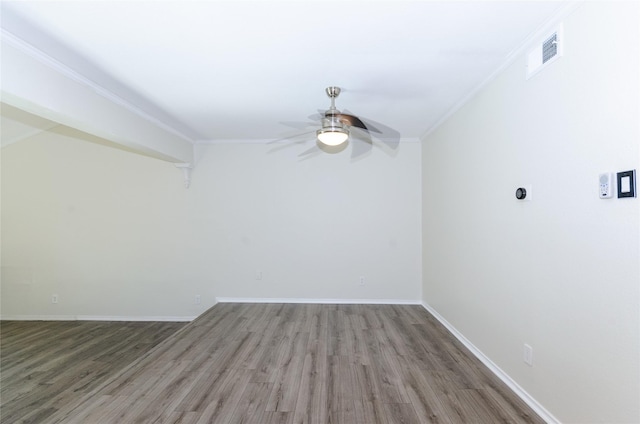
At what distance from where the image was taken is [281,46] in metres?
2.16

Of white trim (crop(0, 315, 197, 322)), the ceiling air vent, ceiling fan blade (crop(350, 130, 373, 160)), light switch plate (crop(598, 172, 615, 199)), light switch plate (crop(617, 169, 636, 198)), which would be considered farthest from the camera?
white trim (crop(0, 315, 197, 322))

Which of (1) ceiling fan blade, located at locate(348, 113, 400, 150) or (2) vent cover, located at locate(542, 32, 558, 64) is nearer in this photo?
(2) vent cover, located at locate(542, 32, 558, 64)

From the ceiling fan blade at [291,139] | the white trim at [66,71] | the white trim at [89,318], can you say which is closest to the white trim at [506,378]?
the ceiling fan blade at [291,139]

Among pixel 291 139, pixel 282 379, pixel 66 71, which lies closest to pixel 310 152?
pixel 291 139

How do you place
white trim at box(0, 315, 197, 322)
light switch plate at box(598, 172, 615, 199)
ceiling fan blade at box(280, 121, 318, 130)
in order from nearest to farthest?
light switch plate at box(598, 172, 615, 199)
ceiling fan blade at box(280, 121, 318, 130)
white trim at box(0, 315, 197, 322)

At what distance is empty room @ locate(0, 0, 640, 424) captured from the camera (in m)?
1.73

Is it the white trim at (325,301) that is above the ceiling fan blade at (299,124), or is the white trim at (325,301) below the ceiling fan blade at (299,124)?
below

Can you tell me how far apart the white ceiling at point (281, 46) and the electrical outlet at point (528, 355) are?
2.12 meters

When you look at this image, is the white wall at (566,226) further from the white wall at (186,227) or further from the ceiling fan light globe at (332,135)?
the white wall at (186,227)

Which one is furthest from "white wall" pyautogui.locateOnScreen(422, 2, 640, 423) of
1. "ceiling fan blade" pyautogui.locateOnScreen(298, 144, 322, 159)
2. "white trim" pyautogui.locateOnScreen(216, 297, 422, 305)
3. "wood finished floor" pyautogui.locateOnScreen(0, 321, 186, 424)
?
"wood finished floor" pyautogui.locateOnScreen(0, 321, 186, 424)

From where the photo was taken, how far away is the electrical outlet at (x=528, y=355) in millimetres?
2146

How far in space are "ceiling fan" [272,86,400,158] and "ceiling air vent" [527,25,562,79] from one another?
124cm

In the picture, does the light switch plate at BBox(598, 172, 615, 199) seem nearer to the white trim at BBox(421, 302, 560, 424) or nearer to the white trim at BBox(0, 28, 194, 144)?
the white trim at BBox(421, 302, 560, 424)

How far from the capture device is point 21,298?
5.01m
